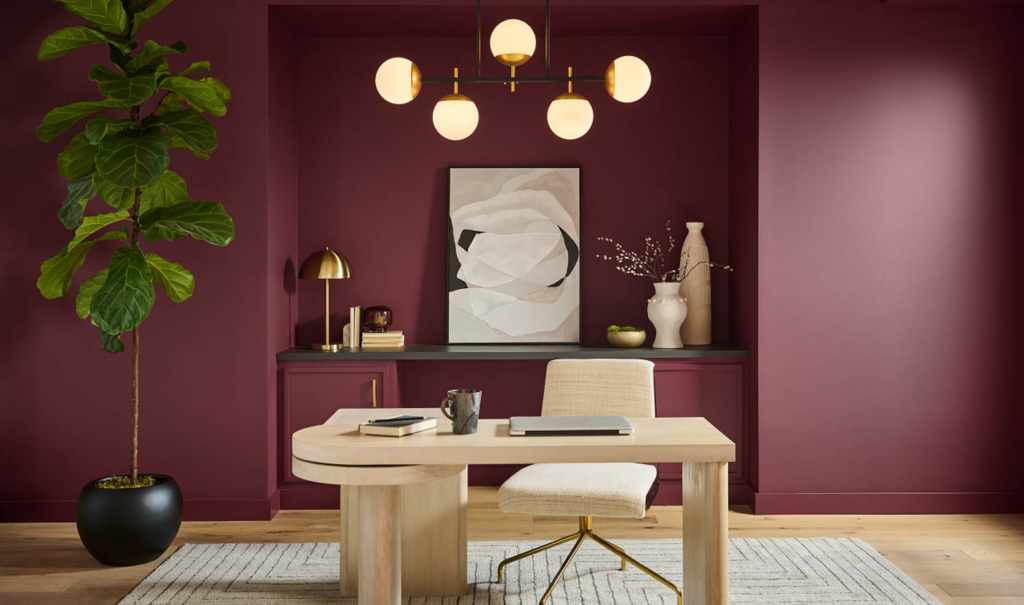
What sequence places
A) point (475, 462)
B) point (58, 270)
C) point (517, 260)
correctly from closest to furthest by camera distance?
point (475, 462) → point (58, 270) → point (517, 260)

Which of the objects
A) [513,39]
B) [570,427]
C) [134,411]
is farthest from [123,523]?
[513,39]

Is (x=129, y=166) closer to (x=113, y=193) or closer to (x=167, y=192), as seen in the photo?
(x=113, y=193)

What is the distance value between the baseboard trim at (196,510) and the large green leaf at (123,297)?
3.91 ft

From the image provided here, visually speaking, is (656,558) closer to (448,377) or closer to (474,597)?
(474,597)

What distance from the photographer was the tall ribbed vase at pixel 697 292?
4.43 meters

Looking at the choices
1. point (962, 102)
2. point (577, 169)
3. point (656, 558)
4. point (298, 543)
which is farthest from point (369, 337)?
point (962, 102)

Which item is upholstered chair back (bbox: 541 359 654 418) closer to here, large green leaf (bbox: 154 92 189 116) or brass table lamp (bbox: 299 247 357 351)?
brass table lamp (bbox: 299 247 357 351)

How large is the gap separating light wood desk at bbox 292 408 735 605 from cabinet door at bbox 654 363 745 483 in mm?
1427

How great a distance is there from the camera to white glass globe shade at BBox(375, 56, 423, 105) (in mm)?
2439

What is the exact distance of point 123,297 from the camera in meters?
3.16

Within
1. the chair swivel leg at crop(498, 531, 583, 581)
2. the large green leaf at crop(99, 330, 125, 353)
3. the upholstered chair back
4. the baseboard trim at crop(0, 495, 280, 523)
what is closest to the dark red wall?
the baseboard trim at crop(0, 495, 280, 523)

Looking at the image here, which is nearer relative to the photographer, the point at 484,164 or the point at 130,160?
the point at 130,160

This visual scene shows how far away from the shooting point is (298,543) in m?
3.62

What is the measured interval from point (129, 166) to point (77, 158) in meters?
0.40
